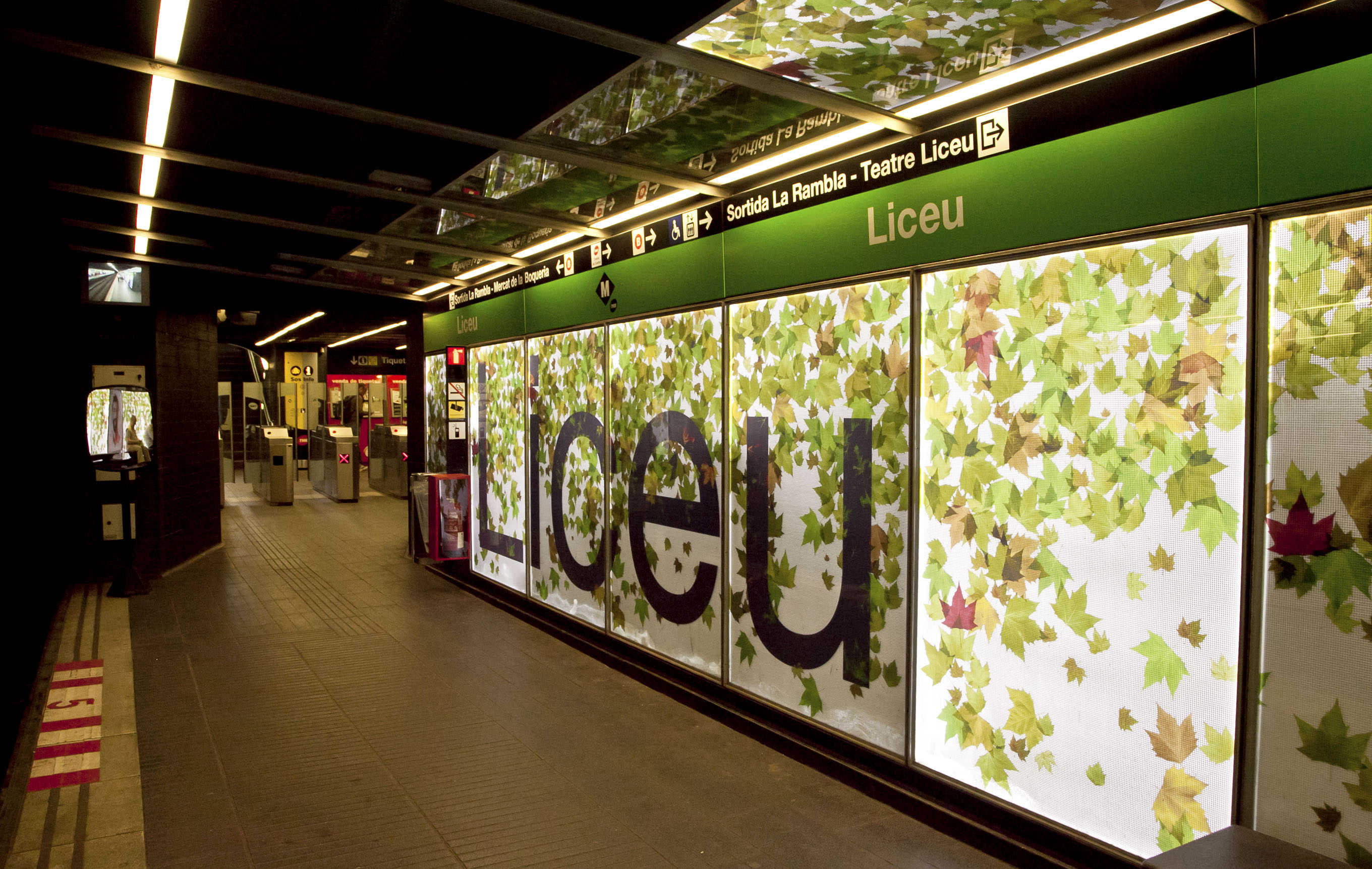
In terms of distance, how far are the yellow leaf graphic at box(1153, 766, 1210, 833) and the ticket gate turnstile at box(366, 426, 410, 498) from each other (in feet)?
50.5

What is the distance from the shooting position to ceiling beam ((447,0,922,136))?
2941 mm

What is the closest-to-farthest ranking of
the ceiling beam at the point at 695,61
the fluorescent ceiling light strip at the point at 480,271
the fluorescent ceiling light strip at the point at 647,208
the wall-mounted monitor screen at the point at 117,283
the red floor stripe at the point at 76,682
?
the ceiling beam at the point at 695,61
the fluorescent ceiling light strip at the point at 647,208
the red floor stripe at the point at 76,682
the fluorescent ceiling light strip at the point at 480,271
the wall-mounted monitor screen at the point at 117,283

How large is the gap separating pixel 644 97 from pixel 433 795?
135 inches

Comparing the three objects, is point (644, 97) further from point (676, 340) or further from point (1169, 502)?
point (1169, 502)

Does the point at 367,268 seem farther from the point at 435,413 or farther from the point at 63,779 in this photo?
the point at 63,779

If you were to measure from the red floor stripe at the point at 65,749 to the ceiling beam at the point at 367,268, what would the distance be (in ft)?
14.6

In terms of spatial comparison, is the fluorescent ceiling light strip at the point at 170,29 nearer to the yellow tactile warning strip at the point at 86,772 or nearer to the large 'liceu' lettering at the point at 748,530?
the large 'liceu' lettering at the point at 748,530

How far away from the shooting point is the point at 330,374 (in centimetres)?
2400

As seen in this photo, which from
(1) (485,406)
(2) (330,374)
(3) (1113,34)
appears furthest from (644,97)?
(2) (330,374)

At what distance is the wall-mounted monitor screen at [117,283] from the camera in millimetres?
9289

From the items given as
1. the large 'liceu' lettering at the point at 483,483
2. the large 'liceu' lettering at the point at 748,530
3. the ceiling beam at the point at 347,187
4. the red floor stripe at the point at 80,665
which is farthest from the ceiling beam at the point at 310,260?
the red floor stripe at the point at 80,665

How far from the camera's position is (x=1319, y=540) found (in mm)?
2557

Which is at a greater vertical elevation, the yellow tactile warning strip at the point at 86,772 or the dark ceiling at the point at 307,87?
the dark ceiling at the point at 307,87

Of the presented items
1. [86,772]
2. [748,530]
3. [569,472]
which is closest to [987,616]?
[748,530]
